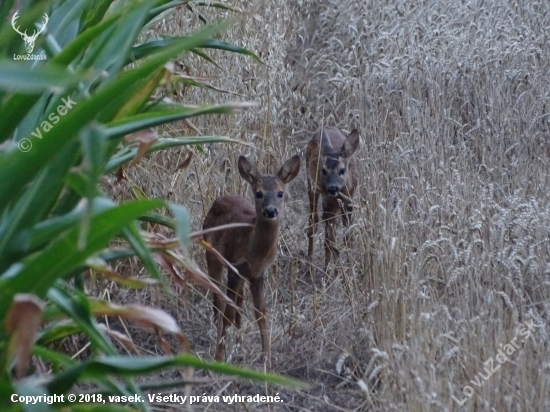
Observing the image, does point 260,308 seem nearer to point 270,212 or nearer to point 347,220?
point 270,212

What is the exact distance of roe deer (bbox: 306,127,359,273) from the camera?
6.91 meters

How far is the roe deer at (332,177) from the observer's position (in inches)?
272

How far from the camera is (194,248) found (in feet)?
19.1

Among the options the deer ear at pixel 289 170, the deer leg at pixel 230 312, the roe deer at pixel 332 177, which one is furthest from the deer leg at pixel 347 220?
the deer leg at pixel 230 312

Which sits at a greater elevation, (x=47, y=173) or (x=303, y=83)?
(x=303, y=83)

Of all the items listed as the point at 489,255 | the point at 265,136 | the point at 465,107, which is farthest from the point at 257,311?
the point at 465,107

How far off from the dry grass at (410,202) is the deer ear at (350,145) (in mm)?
103

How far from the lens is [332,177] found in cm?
706

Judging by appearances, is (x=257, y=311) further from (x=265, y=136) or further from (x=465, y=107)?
(x=465, y=107)

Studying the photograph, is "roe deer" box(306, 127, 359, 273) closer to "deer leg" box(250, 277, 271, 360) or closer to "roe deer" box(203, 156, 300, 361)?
"roe deer" box(203, 156, 300, 361)

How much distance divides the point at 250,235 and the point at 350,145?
1699mm

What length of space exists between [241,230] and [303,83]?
4391mm

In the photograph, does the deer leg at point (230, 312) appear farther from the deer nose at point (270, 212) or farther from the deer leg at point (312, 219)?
the deer leg at point (312, 219)

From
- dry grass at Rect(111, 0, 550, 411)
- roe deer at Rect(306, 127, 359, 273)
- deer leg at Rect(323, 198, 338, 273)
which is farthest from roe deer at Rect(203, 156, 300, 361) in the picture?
roe deer at Rect(306, 127, 359, 273)
